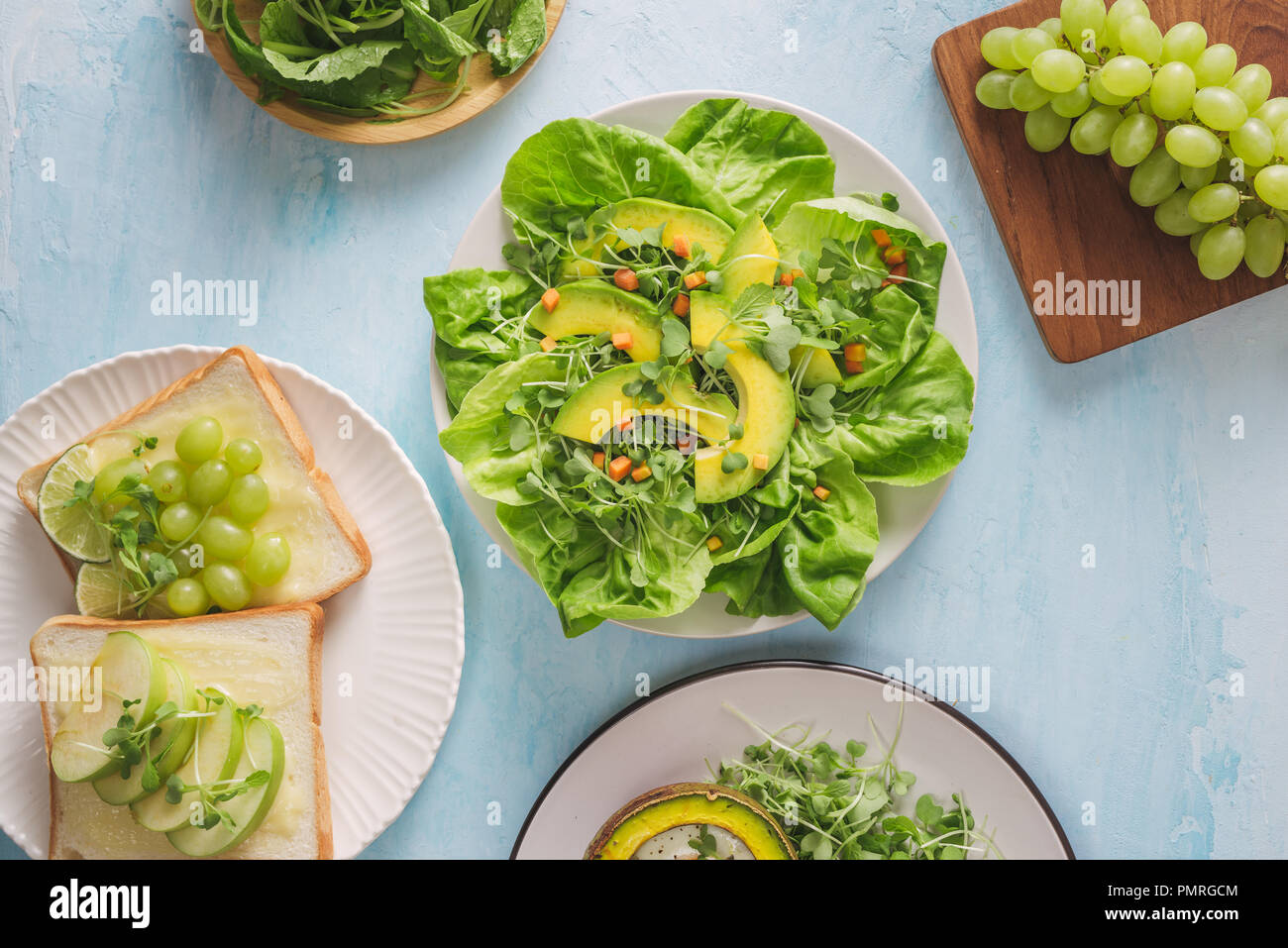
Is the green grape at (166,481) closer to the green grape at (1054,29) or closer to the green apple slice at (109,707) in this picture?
the green apple slice at (109,707)

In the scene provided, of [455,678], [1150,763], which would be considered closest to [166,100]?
[455,678]

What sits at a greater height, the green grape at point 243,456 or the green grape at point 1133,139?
the green grape at point 1133,139

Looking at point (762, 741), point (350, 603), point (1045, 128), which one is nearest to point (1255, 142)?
point (1045, 128)

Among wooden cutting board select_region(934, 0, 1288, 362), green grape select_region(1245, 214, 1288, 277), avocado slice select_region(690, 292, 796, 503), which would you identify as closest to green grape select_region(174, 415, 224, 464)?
avocado slice select_region(690, 292, 796, 503)

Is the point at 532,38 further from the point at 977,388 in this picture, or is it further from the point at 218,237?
the point at 977,388

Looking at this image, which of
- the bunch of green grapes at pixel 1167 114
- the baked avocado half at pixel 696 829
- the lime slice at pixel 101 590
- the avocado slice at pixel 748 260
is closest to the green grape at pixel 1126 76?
the bunch of green grapes at pixel 1167 114
